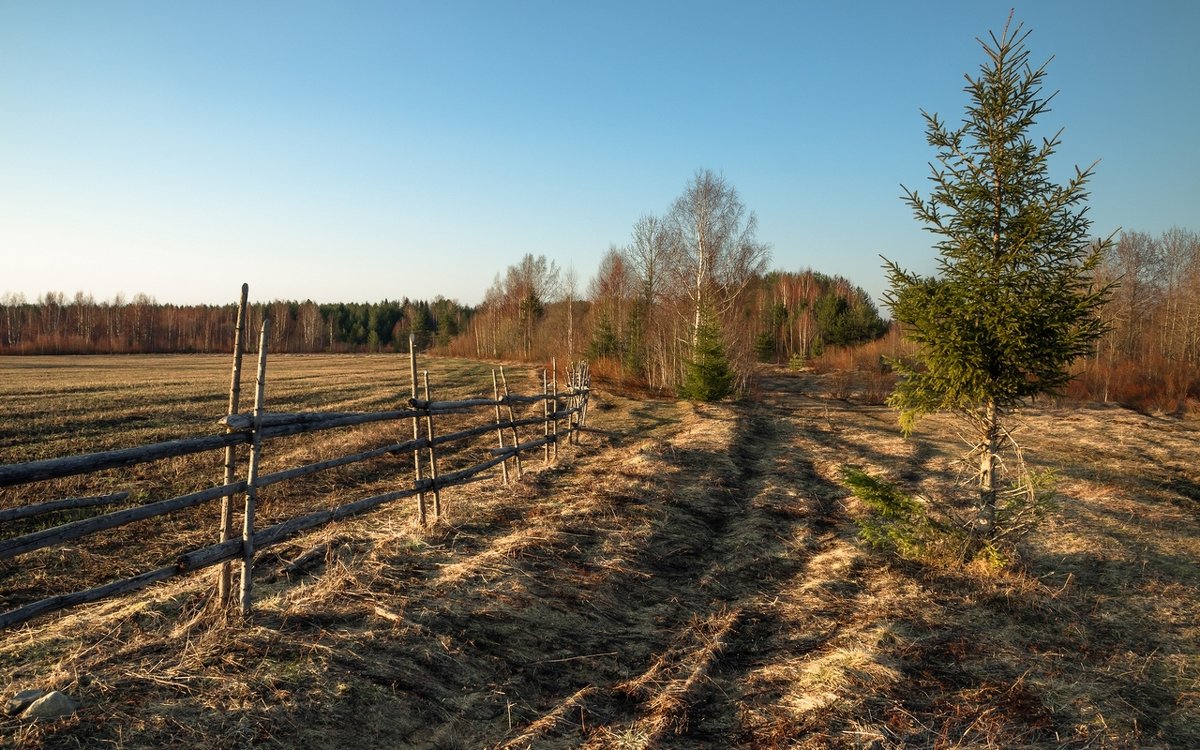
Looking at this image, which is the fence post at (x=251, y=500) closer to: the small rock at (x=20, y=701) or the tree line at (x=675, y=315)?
the small rock at (x=20, y=701)

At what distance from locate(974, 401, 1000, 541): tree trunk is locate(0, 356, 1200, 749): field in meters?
0.57

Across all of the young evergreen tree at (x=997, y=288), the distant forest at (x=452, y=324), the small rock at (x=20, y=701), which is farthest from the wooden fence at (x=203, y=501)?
the distant forest at (x=452, y=324)

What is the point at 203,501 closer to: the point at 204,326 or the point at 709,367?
the point at 709,367

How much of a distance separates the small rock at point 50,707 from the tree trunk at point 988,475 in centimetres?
815

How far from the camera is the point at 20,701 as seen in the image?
11.0 feet

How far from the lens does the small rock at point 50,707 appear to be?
10.7ft

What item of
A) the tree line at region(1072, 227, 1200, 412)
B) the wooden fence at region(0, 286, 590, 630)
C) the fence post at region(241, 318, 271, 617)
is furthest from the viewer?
the tree line at region(1072, 227, 1200, 412)

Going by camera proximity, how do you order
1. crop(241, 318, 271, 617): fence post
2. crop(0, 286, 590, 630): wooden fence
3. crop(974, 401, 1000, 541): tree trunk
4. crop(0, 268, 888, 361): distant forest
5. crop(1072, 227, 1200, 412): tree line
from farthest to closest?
crop(0, 268, 888, 361): distant forest, crop(1072, 227, 1200, 412): tree line, crop(974, 401, 1000, 541): tree trunk, crop(241, 318, 271, 617): fence post, crop(0, 286, 590, 630): wooden fence

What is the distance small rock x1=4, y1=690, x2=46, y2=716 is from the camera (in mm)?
3320

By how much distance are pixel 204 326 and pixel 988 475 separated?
99.8 metres

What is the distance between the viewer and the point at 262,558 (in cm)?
660

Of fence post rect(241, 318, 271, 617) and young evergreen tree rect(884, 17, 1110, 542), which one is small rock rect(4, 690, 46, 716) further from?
young evergreen tree rect(884, 17, 1110, 542)

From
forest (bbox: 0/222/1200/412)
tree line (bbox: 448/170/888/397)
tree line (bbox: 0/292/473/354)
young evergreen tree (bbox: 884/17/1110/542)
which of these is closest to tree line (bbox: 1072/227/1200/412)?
forest (bbox: 0/222/1200/412)

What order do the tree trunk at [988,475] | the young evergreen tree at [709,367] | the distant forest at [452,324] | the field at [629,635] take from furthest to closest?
the distant forest at [452,324] < the young evergreen tree at [709,367] < the tree trunk at [988,475] < the field at [629,635]
